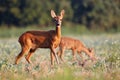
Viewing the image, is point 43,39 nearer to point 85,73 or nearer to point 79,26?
point 85,73

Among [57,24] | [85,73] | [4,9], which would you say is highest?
[4,9]

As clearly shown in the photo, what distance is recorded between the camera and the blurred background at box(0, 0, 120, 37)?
207 feet

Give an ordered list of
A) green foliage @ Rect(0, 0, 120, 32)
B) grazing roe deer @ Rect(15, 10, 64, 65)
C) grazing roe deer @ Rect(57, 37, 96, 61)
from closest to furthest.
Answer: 1. grazing roe deer @ Rect(15, 10, 64, 65)
2. grazing roe deer @ Rect(57, 37, 96, 61)
3. green foliage @ Rect(0, 0, 120, 32)

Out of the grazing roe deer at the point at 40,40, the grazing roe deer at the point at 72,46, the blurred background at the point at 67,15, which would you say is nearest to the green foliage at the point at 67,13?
the blurred background at the point at 67,15

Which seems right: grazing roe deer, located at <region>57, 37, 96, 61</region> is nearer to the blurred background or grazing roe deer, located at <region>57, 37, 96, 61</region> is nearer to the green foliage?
the blurred background

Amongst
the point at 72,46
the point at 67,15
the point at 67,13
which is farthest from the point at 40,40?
the point at 67,15

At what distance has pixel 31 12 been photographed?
2518 inches

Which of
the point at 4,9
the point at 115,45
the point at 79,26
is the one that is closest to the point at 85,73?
the point at 115,45

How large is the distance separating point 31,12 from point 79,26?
585 cm

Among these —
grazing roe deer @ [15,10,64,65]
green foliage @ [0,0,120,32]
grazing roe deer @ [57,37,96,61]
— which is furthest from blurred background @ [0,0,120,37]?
grazing roe deer @ [15,10,64,65]

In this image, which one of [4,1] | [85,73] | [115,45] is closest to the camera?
[85,73]

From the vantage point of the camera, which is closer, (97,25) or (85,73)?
(85,73)

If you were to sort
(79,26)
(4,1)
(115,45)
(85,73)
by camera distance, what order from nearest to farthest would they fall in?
(85,73) < (115,45) < (79,26) < (4,1)

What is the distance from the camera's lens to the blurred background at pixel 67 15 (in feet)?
207
